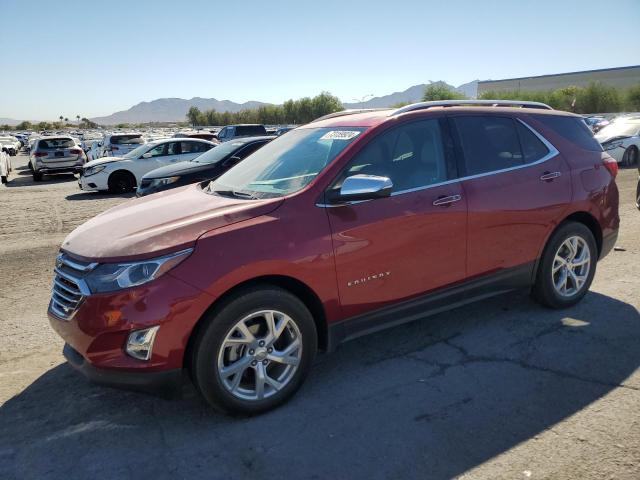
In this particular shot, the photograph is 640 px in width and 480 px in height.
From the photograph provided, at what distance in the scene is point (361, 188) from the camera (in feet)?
10.8

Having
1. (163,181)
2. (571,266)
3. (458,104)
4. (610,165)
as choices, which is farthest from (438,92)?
(458,104)

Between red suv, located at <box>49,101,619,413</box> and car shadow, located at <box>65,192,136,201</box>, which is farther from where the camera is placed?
car shadow, located at <box>65,192,136,201</box>

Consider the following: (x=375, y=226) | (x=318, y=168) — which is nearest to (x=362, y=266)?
(x=375, y=226)

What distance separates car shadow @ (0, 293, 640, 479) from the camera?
9.11 feet

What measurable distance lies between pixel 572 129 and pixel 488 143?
3.76 feet

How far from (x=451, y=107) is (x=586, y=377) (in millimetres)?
2241

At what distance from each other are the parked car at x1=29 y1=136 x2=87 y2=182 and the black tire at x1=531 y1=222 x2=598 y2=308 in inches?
759

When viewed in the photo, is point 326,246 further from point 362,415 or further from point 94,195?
point 94,195

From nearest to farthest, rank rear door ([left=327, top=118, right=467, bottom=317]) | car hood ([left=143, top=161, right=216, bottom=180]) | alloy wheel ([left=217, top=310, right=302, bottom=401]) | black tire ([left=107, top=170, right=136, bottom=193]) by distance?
alloy wheel ([left=217, top=310, right=302, bottom=401]) → rear door ([left=327, top=118, right=467, bottom=317]) → car hood ([left=143, top=161, right=216, bottom=180]) → black tire ([left=107, top=170, right=136, bottom=193])

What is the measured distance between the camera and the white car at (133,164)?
578 inches

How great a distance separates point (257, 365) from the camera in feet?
10.5

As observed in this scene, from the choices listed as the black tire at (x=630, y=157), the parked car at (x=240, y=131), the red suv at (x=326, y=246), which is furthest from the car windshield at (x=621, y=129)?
the parked car at (x=240, y=131)

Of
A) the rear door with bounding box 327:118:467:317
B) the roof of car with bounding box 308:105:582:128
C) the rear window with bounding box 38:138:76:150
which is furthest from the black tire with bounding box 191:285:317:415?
the rear window with bounding box 38:138:76:150

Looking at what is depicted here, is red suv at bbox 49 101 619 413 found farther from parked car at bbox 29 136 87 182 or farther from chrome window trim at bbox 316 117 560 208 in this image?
parked car at bbox 29 136 87 182
